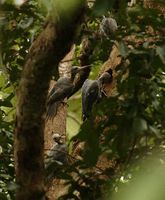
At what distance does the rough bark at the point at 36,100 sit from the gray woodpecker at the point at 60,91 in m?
1.40

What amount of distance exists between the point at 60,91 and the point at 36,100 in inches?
58.1

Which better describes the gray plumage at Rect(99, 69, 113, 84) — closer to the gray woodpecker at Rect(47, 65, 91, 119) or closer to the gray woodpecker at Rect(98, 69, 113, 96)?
the gray woodpecker at Rect(98, 69, 113, 96)

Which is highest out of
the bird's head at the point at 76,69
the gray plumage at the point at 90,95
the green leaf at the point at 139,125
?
the bird's head at the point at 76,69

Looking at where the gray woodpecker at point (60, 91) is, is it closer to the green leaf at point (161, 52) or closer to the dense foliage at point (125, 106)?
the dense foliage at point (125, 106)

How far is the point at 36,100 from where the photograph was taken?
4.69ft

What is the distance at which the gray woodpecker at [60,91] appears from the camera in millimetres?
2914

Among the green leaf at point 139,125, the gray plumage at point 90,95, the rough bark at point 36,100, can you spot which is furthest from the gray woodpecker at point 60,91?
the green leaf at point 139,125

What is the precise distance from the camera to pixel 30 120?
1.45 m

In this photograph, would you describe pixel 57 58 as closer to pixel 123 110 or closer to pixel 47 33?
pixel 47 33

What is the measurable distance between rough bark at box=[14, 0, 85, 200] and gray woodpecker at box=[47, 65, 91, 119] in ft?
4.60

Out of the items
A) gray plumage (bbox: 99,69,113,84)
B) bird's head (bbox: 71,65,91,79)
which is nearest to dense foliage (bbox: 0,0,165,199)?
gray plumage (bbox: 99,69,113,84)

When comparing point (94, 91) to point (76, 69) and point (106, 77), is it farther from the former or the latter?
point (76, 69)

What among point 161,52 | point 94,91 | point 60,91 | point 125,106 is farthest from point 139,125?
point 60,91

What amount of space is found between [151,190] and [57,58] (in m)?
0.78
